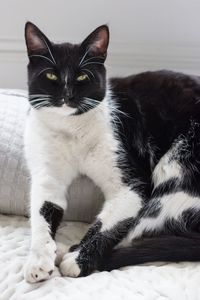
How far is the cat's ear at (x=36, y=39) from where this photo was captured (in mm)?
1286

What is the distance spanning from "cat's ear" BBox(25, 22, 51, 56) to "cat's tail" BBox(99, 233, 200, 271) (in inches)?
23.8

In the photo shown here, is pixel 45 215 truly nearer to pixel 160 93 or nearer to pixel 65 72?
pixel 65 72

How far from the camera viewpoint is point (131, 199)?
1.25 metres

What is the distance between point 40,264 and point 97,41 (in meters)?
0.64

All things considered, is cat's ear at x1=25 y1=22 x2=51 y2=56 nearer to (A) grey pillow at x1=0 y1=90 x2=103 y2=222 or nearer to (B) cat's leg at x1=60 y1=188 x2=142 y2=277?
(A) grey pillow at x1=0 y1=90 x2=103 y2=222

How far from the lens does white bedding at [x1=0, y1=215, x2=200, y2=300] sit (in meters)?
0.99

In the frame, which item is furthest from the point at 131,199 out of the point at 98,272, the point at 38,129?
the point at 38,129

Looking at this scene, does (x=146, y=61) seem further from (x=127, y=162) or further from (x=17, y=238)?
(x=17, y=238)

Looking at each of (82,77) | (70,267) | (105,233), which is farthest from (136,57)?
(70,267)

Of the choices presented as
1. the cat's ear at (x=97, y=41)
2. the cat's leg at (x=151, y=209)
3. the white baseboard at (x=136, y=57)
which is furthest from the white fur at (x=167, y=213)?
the white baseboard at (x=136, y=57)

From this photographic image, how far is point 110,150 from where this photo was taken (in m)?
1.32

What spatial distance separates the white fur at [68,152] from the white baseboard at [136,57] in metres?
0.56

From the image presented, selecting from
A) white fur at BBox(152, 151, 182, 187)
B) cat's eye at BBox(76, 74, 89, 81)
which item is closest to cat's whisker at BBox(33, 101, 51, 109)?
cat's eye at BBox(76, 74, 89, 81)

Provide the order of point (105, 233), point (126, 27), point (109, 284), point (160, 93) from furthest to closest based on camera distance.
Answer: point (126, 27), point (160, 93), point (105, 233), point (109, 284)
